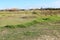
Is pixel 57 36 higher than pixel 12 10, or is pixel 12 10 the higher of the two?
pixel 57 36

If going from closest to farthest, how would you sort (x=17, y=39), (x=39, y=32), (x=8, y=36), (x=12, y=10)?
(x=17, y=39), (x=8, y=36), (x=39, y=32), (x=12, y=10)

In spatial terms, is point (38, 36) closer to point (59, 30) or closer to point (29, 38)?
point (29, 38)

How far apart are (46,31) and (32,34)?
139 centimetres

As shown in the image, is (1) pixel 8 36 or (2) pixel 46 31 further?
(2) pixel 46 31

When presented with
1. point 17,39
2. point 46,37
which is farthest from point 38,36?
point 17,39

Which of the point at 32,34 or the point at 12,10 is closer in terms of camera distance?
the point at 32,34

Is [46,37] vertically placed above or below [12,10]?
above

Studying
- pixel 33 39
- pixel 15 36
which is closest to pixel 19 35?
pixel 15 36

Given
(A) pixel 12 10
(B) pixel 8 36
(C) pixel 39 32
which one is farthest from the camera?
(A) pixel 12 10

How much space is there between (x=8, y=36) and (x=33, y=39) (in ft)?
5.94

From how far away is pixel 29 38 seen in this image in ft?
41.7

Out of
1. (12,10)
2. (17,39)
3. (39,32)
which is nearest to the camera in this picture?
(17,39)

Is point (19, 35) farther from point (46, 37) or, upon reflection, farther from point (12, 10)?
point (12, 10)

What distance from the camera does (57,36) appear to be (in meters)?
13.2
